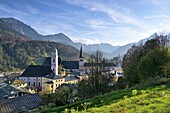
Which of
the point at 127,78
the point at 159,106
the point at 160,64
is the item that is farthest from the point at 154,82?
the point at 127,78

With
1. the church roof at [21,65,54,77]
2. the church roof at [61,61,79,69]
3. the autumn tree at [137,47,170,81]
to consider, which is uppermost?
the autumn tree at [137,47,170,81]

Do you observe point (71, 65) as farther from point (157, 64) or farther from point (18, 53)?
point (157, 64)

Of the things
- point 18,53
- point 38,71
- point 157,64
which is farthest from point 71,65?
point 157,64

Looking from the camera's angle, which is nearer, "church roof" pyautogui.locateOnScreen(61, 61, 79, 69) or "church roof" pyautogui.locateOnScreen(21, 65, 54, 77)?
"church roof" pyautogui.locateOnScreen(21, 65, 54, 77)

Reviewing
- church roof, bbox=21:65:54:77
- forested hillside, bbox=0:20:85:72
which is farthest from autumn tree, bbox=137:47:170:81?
forested hillside, bbox=0:20:85:72

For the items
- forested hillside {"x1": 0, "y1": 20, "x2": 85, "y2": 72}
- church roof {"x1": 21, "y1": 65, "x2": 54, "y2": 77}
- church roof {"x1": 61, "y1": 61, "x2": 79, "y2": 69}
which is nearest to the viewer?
church roof {"x1": 21, "y1": 65, "x2": 54, "y2": 77}

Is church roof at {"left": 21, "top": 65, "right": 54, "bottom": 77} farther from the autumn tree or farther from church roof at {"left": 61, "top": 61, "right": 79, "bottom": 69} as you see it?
the autumn tree

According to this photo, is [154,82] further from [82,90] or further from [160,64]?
[82,90]

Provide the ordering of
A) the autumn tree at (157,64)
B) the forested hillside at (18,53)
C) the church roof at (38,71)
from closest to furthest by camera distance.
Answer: the autumn tree at (157,64) → the church roof at (38,71) → the forested hillside at (18,53)

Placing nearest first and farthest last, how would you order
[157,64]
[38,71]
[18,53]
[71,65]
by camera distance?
[157,64]
[38,71]
[71,65]
[18,53]

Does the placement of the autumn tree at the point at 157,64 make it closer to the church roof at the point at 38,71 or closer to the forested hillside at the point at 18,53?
the church roof at the point at 38,71

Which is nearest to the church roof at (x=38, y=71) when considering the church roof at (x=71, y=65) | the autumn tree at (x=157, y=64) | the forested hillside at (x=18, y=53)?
the church roof at (x=71, y=65)

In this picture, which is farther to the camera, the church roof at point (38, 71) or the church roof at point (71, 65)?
the church roof at point (71, 65)

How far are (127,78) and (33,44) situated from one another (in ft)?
585
